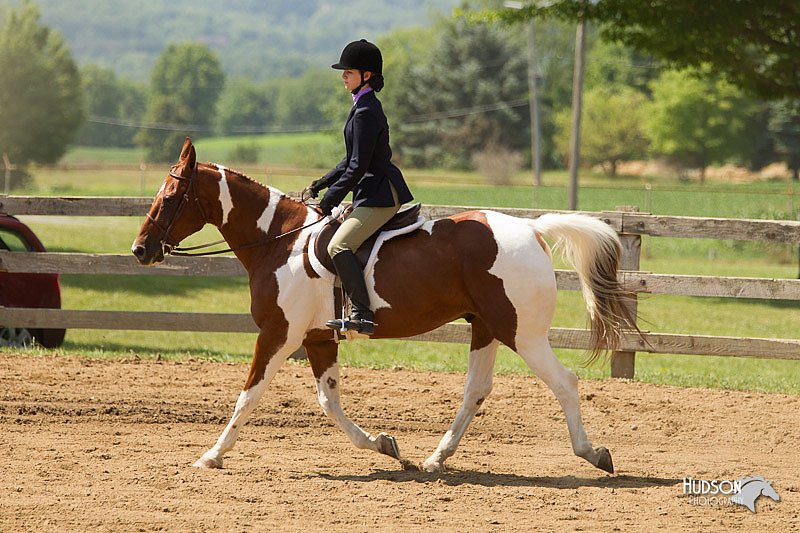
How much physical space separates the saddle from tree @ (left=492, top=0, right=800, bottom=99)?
12.4m

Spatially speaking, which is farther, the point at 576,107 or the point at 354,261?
the point at 576,107

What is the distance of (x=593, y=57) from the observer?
306 feet

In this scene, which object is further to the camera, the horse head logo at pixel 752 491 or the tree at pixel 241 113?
the tree at pixel 241 113

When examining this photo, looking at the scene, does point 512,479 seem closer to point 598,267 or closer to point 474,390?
point 474,390

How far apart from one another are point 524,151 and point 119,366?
63413 millimetres

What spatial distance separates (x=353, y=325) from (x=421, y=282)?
0.52 meters

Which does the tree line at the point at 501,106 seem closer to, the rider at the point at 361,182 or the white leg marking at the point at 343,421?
the rider at the point at 361,182

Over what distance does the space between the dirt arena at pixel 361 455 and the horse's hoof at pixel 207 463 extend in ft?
0.30

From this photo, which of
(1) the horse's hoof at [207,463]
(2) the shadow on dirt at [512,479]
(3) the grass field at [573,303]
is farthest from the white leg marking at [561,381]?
(1) the horse's hoof at [207,463]

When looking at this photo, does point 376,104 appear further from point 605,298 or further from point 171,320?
point 171,320

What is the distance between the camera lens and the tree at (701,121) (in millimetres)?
68000

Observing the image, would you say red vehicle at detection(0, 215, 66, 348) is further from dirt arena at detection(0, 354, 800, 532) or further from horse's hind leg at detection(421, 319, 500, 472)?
horse's hind leg at detection(421, 319, 500, 472)

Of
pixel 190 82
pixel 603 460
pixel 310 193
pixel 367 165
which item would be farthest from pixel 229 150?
pixel 603 460

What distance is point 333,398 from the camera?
21.9 ft
